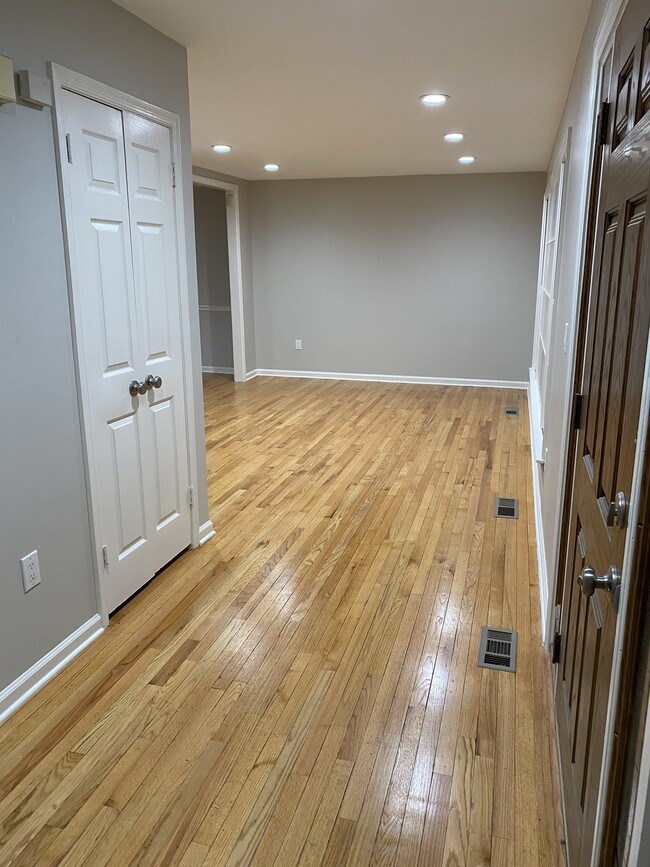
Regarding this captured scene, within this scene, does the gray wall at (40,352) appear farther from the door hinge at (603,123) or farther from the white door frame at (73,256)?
the door hinge at (603,123)

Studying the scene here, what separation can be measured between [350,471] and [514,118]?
2.67m

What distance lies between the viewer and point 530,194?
6.89 m

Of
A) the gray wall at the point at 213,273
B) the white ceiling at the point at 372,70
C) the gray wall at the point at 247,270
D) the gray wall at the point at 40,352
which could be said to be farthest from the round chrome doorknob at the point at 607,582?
the gray wall at the point at 213,273

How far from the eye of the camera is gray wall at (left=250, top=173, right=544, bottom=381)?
23.3 feet

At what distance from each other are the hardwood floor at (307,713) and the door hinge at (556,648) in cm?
11

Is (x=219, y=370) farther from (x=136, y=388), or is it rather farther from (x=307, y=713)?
(x=307, y=713)

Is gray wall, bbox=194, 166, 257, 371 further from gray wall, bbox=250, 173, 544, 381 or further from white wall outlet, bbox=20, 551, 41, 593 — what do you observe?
white wall outlet, bbox=20, 551, 41, 593

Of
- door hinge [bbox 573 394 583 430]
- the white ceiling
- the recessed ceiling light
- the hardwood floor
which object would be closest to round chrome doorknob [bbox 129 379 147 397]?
the hardwood floor

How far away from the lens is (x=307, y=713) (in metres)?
2.13

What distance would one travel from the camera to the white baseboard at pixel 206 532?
3406mm

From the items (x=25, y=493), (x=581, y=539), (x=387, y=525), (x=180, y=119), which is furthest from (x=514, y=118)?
(x=25, y=493)

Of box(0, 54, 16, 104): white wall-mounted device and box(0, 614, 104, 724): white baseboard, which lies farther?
box(0, 614, 104, 724): white baseboard

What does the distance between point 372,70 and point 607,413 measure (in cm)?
258

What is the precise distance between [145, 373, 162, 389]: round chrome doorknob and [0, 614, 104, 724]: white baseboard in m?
0.99
